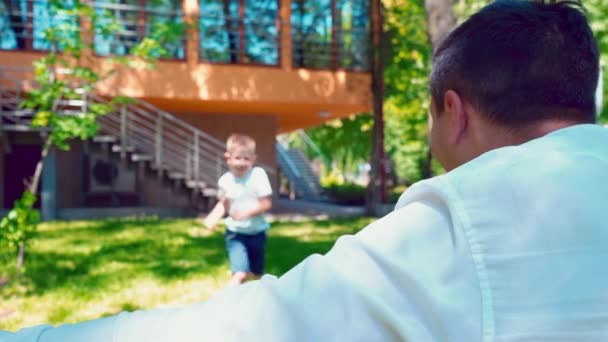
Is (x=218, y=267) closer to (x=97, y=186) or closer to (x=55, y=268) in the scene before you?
(x=55, y=268)

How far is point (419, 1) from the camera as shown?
59.3ft

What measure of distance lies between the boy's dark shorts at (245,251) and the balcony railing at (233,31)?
8.93m

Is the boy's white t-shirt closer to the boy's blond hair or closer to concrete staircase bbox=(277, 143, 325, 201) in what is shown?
the boy's blond hair

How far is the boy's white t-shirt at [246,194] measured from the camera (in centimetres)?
538

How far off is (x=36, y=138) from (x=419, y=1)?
38.6 feet

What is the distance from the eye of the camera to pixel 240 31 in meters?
15.2

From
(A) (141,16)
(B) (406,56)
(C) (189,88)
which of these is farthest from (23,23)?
(B) (406,56)

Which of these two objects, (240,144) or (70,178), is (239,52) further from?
(240,144)

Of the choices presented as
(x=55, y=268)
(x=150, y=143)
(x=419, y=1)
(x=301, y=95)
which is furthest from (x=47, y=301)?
(x=419, y=1)

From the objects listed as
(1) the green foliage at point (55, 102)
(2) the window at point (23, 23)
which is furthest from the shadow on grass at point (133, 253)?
(2) the window at point (23, 23)

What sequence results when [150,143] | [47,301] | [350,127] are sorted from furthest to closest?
[350,127], [150,143], [47,301]

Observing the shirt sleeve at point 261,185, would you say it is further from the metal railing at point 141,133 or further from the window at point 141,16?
the window at point 141,16

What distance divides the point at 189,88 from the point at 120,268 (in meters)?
8.02

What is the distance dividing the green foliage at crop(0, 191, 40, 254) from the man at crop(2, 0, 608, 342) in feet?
18.8
